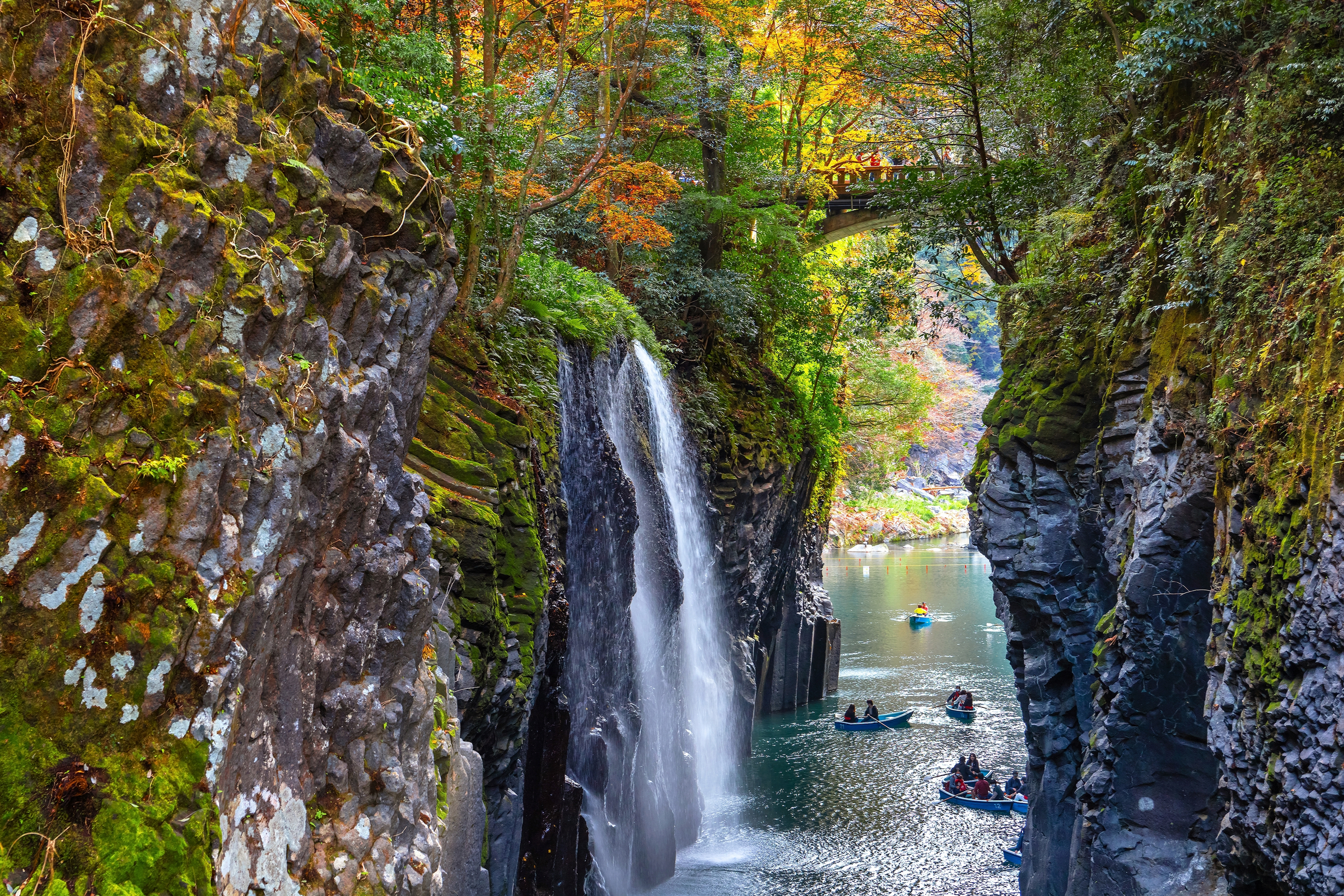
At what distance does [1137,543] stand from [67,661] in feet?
→ 37.6

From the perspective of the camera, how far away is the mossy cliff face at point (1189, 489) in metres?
8.30

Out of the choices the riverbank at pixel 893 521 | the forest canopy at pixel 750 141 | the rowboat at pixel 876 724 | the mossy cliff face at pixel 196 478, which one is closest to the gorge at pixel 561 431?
the mossy cliff face at pixel 196 478

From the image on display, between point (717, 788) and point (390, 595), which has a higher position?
point (390, 595)

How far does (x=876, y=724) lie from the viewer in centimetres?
2722

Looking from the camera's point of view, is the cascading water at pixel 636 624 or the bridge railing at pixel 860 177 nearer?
the cascading water at pixel 636 624

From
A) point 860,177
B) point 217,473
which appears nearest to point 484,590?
point 217,473

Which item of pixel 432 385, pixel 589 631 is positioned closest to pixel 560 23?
pixel 432 385

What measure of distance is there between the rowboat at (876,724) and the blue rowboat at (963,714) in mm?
1592

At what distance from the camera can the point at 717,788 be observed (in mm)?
23219

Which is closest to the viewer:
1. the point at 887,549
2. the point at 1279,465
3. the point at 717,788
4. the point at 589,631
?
the point at 1279,465

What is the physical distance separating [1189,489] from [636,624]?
9.39 metres

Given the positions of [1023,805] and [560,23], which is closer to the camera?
[560,23]

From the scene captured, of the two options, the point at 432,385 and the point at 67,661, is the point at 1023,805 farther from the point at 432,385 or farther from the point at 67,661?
the point at 67,661

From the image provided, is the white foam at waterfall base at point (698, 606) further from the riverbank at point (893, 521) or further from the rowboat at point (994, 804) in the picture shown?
the riverbank at point (893, 521)
